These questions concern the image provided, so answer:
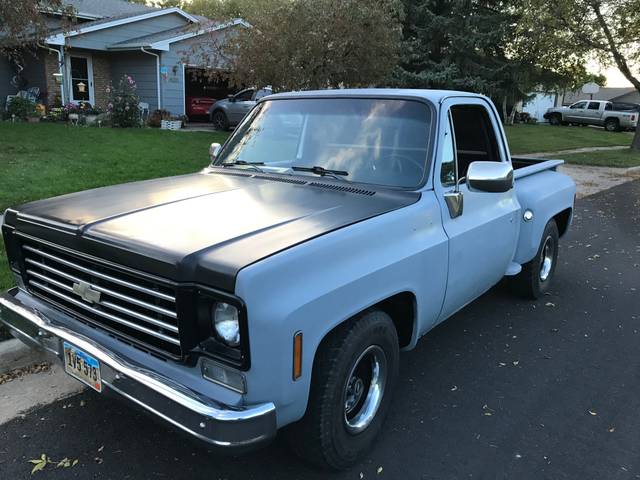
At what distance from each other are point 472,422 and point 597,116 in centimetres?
3836

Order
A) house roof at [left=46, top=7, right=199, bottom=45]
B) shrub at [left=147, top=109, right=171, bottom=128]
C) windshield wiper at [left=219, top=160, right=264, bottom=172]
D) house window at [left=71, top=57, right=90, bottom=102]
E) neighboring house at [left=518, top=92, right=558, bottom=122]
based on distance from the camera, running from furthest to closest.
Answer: neighboring house at [left=518, top=92, right=558, bottom=122] → house window at [left=71, top=57, right=90, bottom=102] → shrub at [left=147, top=109, right=171, bottom=128] → house roof at [left=46, top=7, right=199, bottom=45] → windshield wiper at [left=219, top=160, right=264, bottom=172]

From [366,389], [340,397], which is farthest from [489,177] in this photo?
[340,397]

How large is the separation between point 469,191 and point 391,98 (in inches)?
31.7

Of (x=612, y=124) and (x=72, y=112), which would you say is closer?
(x=72, y=112)

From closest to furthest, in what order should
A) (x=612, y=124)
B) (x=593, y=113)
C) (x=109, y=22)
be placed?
(x=109, y=22)
(x=612, y=124)
(x=593, y=113)

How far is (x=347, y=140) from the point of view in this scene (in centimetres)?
372

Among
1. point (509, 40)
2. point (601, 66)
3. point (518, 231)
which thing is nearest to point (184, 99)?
point (509, 40)

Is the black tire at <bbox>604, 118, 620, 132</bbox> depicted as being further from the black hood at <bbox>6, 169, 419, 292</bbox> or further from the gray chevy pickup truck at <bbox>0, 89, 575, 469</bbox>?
the black hood at <bbox>6, 169, 419, 292</bbox>

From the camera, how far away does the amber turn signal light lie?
230 cm

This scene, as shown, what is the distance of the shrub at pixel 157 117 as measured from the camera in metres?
19.1

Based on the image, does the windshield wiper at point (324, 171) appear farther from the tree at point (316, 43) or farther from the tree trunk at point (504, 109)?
the tree trunk at point (504, 109)

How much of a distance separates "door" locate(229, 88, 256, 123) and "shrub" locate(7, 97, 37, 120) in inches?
239

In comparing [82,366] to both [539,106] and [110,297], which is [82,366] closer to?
[110,297]

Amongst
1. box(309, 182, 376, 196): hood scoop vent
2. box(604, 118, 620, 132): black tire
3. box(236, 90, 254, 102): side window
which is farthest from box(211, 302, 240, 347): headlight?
box(604, 118, 620, 132): black tire
